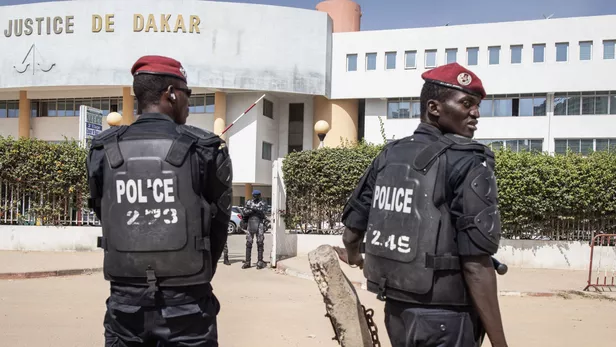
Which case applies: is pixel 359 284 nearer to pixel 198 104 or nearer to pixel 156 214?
pixel 156 214

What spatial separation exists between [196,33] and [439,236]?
33.0 metres

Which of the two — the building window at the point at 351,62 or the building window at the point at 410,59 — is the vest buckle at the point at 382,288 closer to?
the building window at the point at 410,59

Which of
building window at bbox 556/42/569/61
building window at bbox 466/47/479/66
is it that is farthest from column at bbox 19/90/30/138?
building window at bbox 556/42/569/61

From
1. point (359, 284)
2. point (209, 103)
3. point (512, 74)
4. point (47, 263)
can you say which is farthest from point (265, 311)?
point (512, 74)

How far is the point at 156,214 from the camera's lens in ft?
8.41

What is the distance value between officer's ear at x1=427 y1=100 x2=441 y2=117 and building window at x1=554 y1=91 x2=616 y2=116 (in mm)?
34026

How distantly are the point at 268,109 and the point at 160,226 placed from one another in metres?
34.7

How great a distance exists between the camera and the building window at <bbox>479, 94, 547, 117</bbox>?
110 feet

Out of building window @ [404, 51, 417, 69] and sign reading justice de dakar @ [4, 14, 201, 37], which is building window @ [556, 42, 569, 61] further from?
sign reading justice de dakar @ [4, 14, 201, 37]

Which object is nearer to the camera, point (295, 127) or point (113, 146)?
point (113, 146)

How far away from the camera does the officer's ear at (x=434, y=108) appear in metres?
2.60

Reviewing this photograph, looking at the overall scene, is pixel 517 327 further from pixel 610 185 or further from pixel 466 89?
pixel 610 185

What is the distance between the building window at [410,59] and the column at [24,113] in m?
24.8

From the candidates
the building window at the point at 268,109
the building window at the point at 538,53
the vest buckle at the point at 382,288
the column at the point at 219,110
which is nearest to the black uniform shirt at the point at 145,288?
the vest buckle at the point at 382,288
